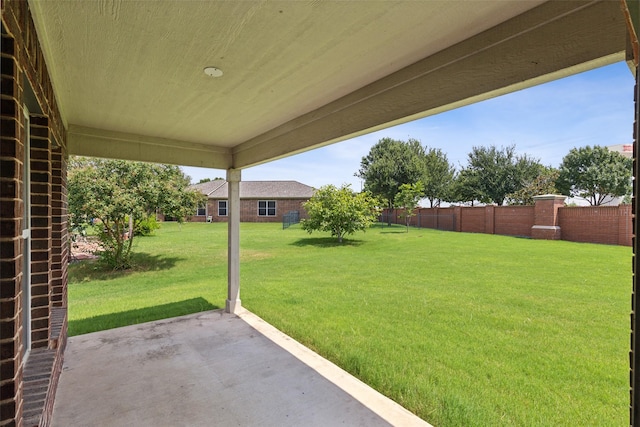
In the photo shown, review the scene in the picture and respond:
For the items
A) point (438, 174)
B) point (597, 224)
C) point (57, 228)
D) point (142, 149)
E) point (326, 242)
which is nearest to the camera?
point (57, 228)

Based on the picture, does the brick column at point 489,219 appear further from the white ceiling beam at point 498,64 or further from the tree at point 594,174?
the white ceiling beam at point 498,64

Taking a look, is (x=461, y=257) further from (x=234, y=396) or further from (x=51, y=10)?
(x=51, y=10)

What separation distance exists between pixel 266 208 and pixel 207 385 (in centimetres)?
2438

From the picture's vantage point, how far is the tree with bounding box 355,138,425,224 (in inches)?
1017

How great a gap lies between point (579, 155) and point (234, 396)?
31.0 metres

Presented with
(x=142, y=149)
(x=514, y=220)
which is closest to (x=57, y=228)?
(x=142, y=149)

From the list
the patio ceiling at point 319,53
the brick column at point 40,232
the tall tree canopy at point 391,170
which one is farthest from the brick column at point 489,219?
the brick column at point 40,232

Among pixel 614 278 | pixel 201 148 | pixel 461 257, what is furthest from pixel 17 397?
pixel 461 257

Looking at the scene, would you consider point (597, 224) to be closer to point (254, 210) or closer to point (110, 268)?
point (110, 268)

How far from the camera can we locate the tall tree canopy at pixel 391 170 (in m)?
25.8

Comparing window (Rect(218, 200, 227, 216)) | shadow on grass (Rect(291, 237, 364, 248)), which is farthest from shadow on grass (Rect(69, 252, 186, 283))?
window (Rect(218, 200, 227, 216))

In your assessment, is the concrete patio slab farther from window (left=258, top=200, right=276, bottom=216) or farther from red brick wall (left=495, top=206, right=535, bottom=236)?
window (left=258, top=200, right=276, bottom=216)

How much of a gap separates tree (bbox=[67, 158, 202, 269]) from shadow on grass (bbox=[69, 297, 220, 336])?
4.02 metres

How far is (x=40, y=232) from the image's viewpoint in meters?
2.37
